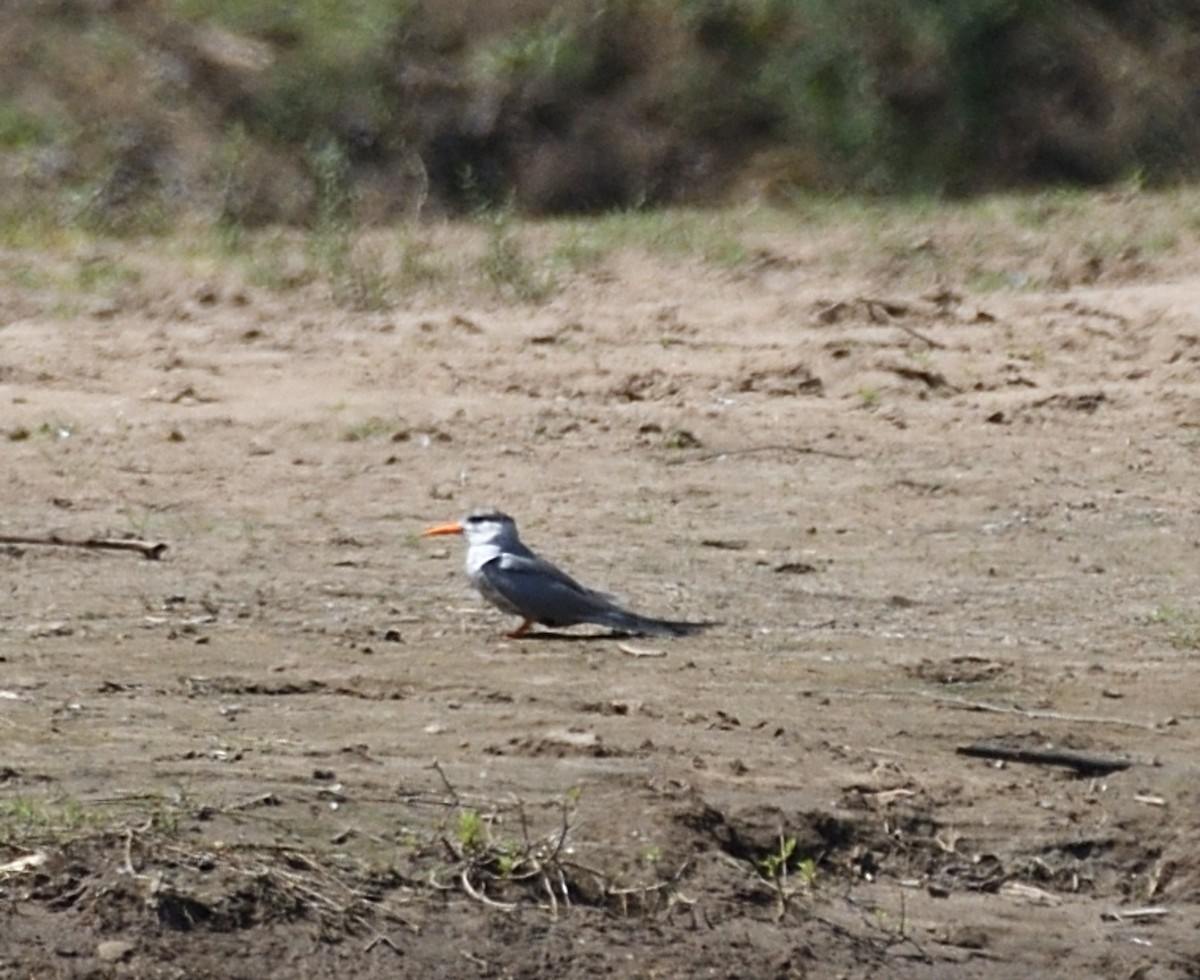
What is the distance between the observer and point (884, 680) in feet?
23.3

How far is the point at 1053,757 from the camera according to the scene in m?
6.49

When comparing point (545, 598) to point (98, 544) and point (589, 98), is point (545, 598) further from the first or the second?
point (589, 98)

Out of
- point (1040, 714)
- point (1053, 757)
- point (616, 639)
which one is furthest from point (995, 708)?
point (616, 639)

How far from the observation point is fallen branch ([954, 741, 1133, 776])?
6.45 metres

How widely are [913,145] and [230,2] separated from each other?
397 centimetres

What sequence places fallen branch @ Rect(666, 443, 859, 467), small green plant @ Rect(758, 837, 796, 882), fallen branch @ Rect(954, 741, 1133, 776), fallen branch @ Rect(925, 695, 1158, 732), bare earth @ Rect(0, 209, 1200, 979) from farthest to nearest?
fallen branch @ Rect(666, 443, 859, 467)
fallen branch @ Rect(925, 695, 1158, 732)
fallen branch @ Rect(954, 741, 1133, 776)
small green plant @ Rect(758, 837, 796, 882)
bare earth @ Rect(0, 209, 1200, 979)

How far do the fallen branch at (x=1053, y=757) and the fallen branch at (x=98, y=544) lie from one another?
2.72m

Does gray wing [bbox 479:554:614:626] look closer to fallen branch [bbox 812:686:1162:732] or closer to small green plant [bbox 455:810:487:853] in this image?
fallen branch [bbox 812:686:1162:732]

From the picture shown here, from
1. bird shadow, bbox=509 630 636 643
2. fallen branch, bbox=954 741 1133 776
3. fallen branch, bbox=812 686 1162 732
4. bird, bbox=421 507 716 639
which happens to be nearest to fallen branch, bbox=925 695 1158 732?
fallen branch, bbox=812 686 1162 732

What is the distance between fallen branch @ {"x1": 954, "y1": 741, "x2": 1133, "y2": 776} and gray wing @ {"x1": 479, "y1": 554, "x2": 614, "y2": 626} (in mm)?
1330

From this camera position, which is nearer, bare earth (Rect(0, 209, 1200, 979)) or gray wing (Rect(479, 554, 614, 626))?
bare earth (Rect(0, 209, 1200, 979))

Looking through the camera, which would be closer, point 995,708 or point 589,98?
point 995,708

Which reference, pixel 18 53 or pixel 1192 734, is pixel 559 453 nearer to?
pixel 1192 734

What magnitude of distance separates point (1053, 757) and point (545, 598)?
5.31 ft
